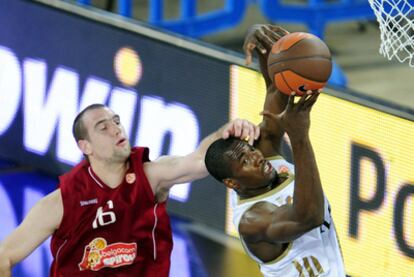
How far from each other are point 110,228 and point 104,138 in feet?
1.56

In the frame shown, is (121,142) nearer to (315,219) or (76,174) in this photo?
(76,174)

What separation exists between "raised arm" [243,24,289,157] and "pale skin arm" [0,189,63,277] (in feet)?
3.75

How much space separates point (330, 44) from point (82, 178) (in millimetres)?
6256

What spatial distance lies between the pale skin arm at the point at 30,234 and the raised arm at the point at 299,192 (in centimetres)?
133

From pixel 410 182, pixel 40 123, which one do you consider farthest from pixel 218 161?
pixel 40 123

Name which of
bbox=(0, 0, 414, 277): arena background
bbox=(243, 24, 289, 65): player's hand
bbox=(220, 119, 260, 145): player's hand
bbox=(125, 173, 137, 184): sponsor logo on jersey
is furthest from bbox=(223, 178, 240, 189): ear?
bbox=(0, 0, 414, 277): arena background

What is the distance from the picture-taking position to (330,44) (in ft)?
39.2

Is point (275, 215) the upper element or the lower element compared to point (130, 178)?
upper

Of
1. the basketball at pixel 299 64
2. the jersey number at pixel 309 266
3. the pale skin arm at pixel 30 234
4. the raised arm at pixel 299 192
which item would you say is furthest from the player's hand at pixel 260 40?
the pale skin arm at pixel 30 234

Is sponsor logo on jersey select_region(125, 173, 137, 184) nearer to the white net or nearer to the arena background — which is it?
the white net

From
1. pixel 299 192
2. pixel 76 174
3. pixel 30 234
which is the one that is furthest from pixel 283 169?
pixel 30 234

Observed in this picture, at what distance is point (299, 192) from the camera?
15.9 ft

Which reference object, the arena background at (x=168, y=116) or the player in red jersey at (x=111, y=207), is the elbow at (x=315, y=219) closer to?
the player in red jersey at (x=111, y=207)

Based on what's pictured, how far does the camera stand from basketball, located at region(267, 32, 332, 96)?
17.2 feet
